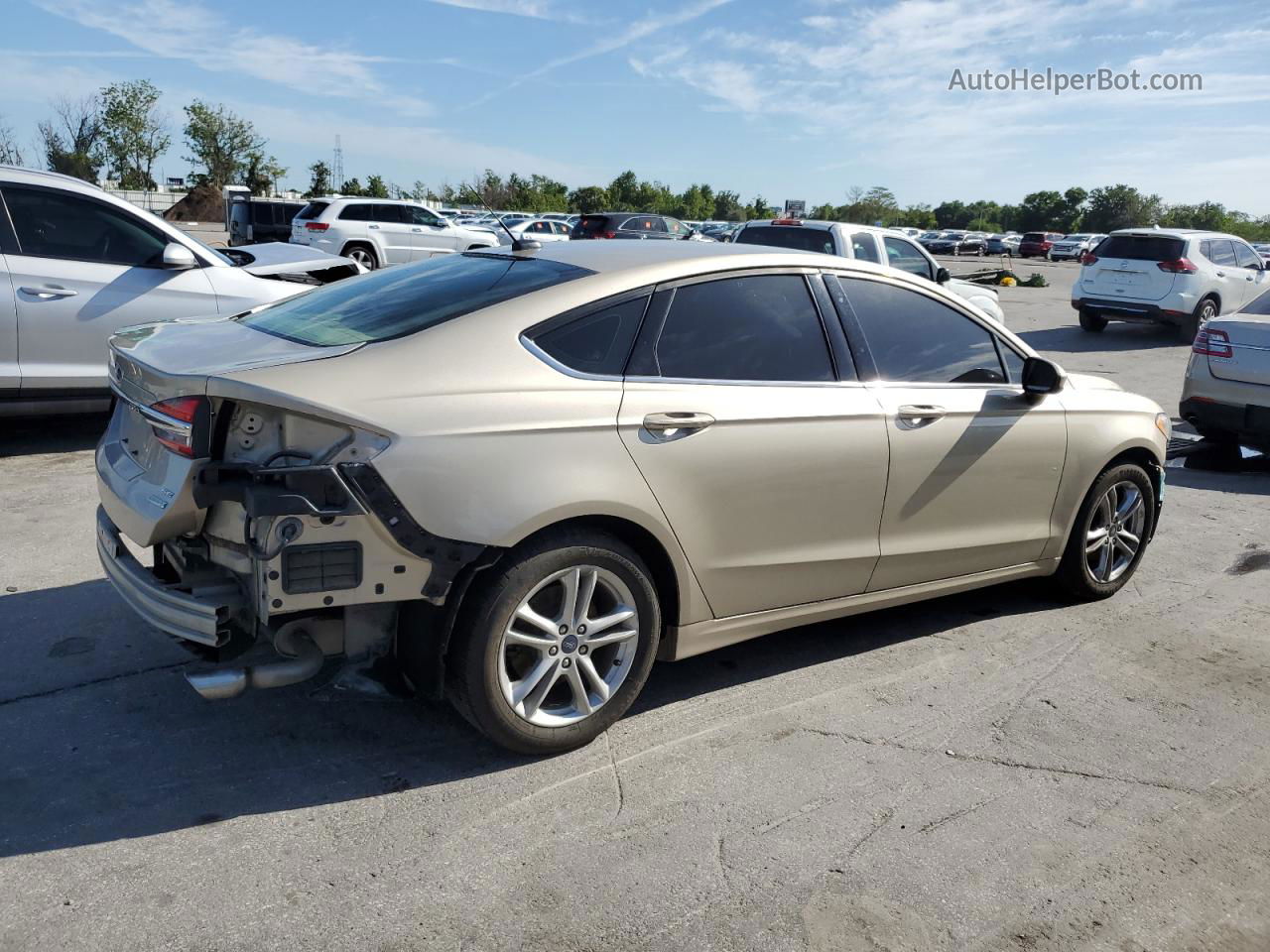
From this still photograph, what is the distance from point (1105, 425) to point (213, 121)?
63.7 meters

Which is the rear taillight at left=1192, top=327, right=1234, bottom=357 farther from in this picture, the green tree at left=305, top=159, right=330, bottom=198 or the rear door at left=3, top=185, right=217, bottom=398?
the green tree at left=305, top=159, right=330, bottom=198

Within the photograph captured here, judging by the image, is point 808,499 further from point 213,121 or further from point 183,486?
point 213,121

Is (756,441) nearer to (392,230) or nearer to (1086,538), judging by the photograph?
(1086,538)

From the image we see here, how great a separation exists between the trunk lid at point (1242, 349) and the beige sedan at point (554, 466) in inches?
187

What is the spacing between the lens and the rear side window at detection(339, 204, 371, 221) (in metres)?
22.4

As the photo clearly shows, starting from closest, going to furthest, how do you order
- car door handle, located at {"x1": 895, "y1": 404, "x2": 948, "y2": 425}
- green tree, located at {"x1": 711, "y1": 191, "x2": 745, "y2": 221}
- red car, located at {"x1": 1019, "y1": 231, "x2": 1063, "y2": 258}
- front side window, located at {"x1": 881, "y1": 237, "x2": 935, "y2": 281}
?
car door handle, located at {"x1": 895, "y1": 404, "x2": 948, "y2": 425}
front side window, located at {"x1": 881, "y1": 237, "x2": 935, "y2": 281}
red car, located at {"x1": 1019, "y1": 231, "x2": 1063, "y2": 258}
green tree, located at {"x1": 711, "y1": 191, "x2": 745, "y2": 221}

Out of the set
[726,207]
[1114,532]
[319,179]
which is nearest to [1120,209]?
[726,207]

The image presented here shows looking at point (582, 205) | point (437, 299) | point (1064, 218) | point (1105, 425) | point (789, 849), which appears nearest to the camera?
point (789, 849)

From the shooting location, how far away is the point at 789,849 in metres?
3.12

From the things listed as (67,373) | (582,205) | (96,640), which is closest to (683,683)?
(96,640)

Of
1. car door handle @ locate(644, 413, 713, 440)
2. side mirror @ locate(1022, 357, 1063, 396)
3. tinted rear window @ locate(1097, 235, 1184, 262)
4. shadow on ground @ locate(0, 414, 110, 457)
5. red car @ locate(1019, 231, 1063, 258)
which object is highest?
red car @ locate(1019, 231, 1063, 258)

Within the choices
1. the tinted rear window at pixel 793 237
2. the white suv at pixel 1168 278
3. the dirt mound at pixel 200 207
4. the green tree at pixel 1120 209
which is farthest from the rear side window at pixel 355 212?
the green tree at pixel 1120 209

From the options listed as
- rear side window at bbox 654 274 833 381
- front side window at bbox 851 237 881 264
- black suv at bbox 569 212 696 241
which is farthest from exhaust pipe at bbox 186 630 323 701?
black suv at bbox 569 212 696 241

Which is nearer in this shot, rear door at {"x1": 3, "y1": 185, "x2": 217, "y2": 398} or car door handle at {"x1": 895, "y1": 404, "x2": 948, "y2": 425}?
car door handle at {"x1": 895, "y1": 404, "x2": 948, "y2": 425}
